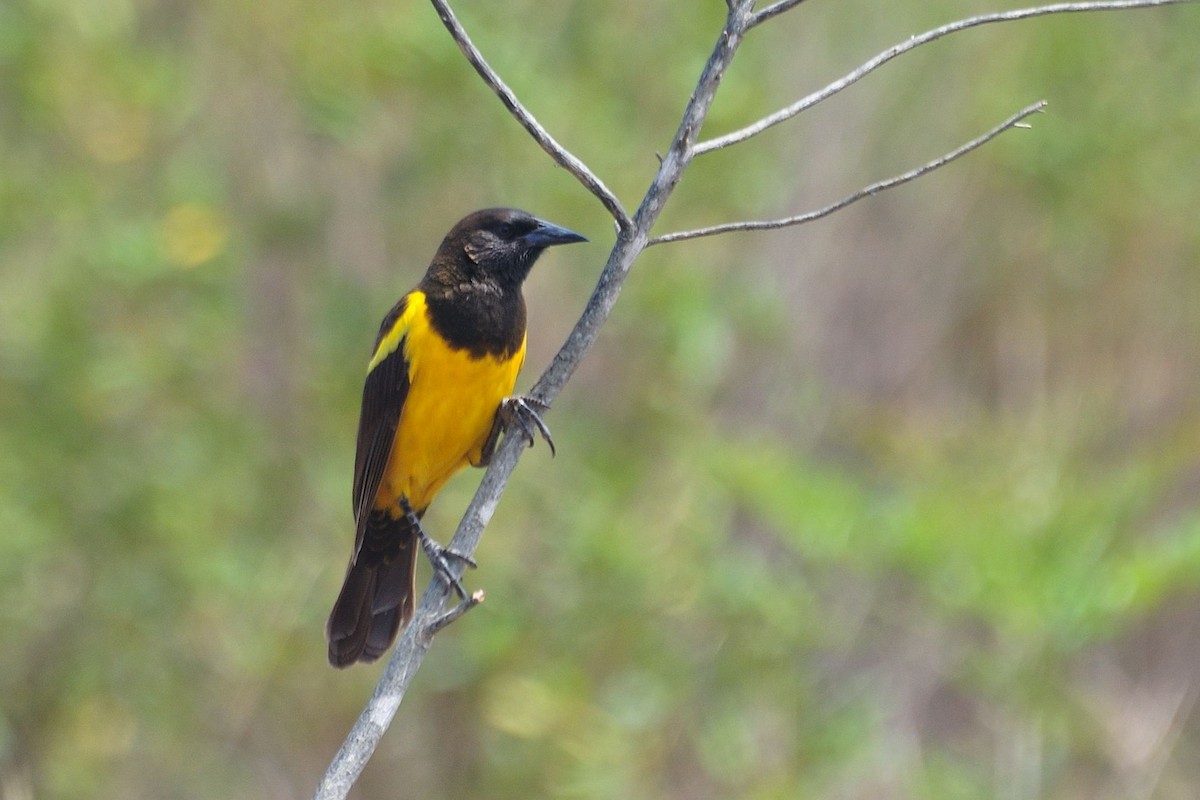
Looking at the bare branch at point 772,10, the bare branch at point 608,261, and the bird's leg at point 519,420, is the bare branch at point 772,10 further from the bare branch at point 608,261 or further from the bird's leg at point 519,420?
the bird's leg at point 519,420

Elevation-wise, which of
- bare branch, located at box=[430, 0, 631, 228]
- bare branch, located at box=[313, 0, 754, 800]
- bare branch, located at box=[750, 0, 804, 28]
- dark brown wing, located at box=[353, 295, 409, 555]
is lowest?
dark brown wing, located at box=[353, 295, 409, 555]

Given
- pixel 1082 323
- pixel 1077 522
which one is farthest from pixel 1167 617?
pixel 1077 522

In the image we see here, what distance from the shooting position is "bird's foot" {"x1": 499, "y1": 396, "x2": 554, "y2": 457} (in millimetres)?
→ 2932

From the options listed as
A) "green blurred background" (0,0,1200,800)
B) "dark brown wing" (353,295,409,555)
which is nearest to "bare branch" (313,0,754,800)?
"dark brown wing" (353,295,409,555)

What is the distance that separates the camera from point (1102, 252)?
8391mm

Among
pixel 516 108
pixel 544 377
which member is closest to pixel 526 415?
pixel 544 377

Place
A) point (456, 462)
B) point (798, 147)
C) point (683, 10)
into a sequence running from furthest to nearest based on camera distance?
point (798, 147), point (683, 10), point (456, 462)

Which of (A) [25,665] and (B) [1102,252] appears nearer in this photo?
(A) [25,665]

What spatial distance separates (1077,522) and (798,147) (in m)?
3.31

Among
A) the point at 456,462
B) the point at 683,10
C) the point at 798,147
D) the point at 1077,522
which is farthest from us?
the point at 798,147

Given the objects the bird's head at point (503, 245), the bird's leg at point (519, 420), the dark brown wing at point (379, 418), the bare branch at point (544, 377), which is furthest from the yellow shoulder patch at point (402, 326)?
the bare branch at point (544, 377)

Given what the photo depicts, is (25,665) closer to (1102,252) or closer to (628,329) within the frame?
(628,329)

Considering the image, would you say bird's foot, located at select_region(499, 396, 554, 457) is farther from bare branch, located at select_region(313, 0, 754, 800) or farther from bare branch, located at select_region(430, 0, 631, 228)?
bare branch, located at select_region(430, 0, 631, 228)

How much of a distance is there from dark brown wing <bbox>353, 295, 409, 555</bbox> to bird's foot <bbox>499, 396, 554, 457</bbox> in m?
0.36
